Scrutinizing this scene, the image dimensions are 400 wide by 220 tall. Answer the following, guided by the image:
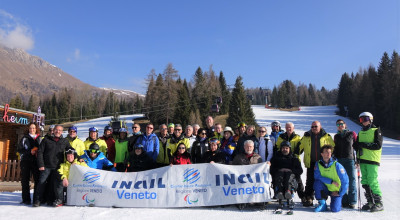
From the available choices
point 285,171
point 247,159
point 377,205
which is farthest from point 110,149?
point 377,205

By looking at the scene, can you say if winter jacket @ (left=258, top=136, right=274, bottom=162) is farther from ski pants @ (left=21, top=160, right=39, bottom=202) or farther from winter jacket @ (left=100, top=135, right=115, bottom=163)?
ski pants @ (left=21, top=160, right=39, bottom=202)

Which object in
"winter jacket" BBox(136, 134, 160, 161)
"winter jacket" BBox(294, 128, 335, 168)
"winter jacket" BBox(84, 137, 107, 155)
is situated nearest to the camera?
"winter jacket" BBox(294, 128, 335, 168)

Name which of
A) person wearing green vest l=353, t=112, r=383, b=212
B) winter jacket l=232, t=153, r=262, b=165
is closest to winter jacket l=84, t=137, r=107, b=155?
winter jacket l=232, t=153, r=262, b=165

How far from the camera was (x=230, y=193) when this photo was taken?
5.68m

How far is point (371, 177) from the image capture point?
562cm

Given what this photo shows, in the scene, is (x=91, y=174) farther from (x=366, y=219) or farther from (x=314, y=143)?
(x=366, y=219)

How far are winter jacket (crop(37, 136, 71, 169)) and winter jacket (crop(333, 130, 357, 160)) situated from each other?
654 cm

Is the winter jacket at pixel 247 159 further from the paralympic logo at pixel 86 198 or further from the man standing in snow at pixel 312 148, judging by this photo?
the paralympic logo at pixel 86 198

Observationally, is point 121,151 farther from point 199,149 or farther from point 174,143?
point 199,149

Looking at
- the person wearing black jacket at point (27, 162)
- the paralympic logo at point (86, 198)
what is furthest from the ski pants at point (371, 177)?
the person wearing black jacket at point (27, 162)

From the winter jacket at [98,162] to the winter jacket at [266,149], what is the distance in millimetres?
3718

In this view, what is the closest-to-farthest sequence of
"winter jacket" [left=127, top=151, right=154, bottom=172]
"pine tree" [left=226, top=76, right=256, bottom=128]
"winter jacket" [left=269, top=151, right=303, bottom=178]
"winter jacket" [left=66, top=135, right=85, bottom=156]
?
"winter jacket" [left=269, top=151, right=303, bottom=178] < "winter jacket" [left=127, top=151, right=154, bottom=172] < "winter jacket" [left=66, top=135, right=85, bottom=156] < "pine tree" [left=226, top=76, right=256, bottom=128]

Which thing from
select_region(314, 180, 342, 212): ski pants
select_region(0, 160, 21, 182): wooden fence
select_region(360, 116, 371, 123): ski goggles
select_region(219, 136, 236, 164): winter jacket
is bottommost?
select_region(0, 160, 21, 182): wooden fence

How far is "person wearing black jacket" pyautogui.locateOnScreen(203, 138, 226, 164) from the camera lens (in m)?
6.22
